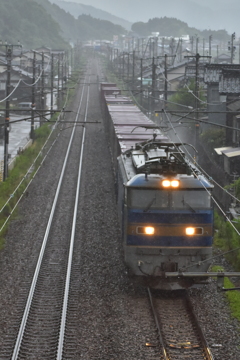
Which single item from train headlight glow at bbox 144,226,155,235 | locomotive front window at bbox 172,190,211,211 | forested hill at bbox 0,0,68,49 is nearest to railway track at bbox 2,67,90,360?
train headlight glow at bbox 144,226,155,235

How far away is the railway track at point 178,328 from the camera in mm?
9312

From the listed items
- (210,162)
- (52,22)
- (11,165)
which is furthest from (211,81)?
(52,22)

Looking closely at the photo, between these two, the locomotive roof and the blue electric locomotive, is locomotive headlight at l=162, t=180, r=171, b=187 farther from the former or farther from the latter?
the locomotive roof

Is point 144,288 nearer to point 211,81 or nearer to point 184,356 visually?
point 184,356

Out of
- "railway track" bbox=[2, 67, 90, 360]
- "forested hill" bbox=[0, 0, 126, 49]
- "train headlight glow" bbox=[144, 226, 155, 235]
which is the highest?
"forested hill" bbox=[0, 0, 126, 49]

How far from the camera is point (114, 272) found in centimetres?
1330

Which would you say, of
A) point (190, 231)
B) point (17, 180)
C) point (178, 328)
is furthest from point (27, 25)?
point (178, 328)

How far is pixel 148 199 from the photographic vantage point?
11.3 meters

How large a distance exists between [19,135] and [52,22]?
99618 millimetres

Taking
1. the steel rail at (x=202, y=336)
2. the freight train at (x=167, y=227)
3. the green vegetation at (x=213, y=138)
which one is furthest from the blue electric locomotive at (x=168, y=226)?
the green vegetation at (x=213, y=138)

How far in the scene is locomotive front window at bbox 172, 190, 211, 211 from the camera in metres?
11.3

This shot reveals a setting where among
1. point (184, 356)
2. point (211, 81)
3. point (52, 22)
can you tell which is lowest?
point (184, 356)

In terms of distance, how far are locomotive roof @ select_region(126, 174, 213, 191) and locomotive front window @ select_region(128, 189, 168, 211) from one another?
0.39ft

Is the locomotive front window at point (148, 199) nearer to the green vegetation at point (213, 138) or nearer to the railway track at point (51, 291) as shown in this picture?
the railway track at point (51, 291)
